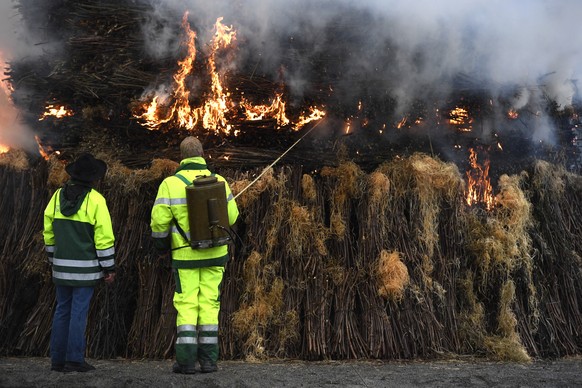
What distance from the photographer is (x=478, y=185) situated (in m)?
7.57

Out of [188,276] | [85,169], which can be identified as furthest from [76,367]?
[85,169]

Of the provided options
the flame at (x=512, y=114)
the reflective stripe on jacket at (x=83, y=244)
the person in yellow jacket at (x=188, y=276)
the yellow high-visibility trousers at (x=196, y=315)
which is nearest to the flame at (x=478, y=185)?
the flame at (x=512, y=114)

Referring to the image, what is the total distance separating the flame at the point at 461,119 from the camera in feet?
26.1

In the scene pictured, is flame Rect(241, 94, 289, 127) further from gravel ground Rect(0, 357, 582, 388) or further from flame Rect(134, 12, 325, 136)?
gravel ground Rect(0, 357, 582, 388)

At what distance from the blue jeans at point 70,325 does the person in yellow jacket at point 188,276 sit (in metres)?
0.86

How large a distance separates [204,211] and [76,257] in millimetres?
1278

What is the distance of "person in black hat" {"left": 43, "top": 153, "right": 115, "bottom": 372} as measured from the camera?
18.6 ft

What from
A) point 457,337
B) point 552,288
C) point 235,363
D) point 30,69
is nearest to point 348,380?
point 235,363

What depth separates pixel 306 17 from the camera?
8.00 metres

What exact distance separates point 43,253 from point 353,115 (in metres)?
4.03

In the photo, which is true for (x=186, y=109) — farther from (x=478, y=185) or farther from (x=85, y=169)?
(x=478, y=185)

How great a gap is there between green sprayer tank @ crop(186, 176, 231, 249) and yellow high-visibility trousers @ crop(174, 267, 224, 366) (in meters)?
0.31

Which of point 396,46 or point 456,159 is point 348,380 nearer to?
point 456,159

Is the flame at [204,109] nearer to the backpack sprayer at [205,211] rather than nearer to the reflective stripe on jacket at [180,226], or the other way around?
the reflective stripe on jacket at [180,226]
